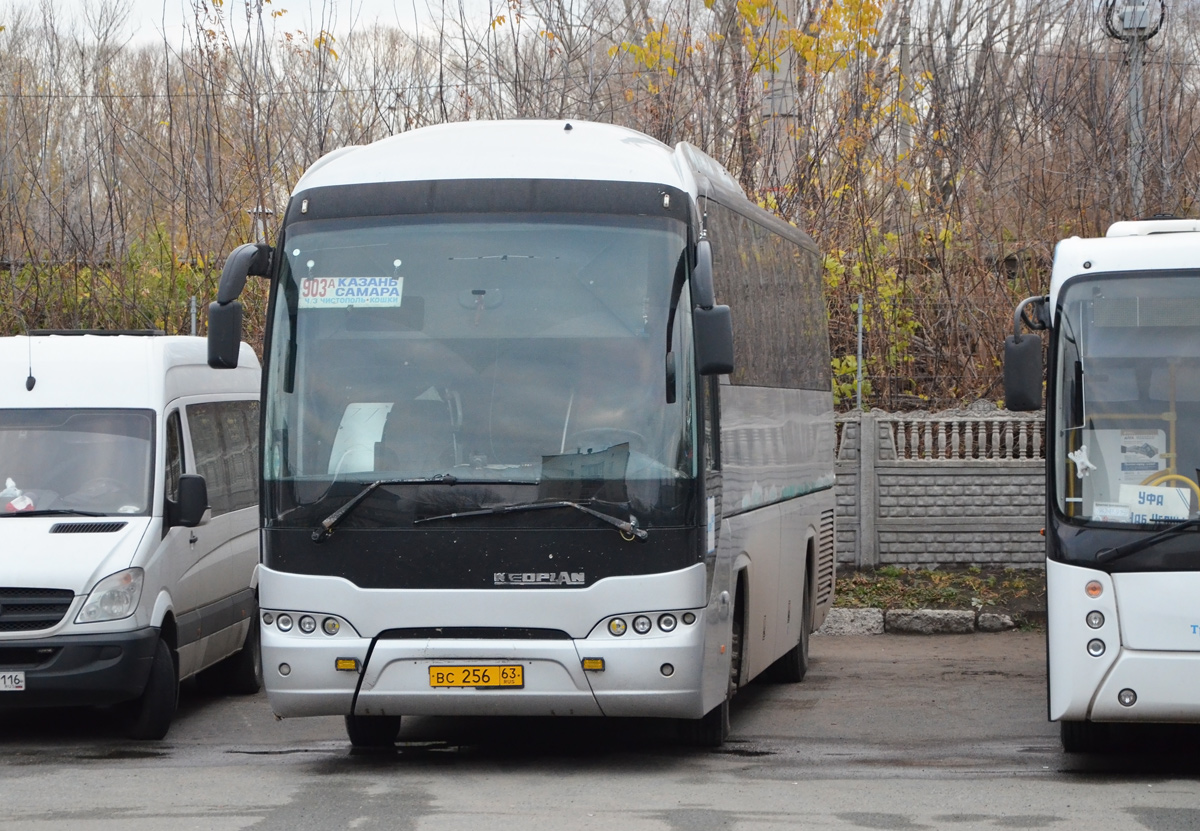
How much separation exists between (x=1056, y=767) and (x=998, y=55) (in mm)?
18812

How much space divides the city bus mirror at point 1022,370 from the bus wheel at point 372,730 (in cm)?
392

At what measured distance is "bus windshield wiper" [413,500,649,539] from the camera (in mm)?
8102

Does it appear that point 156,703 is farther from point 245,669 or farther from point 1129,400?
point 1129,400

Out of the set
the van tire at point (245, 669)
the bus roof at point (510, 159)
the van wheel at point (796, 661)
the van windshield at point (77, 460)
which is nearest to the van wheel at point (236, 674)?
the van tire at point (245, 669)

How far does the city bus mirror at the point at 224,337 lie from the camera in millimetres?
8452

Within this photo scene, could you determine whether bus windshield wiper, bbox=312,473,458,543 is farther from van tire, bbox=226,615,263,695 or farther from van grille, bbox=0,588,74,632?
van tire, bbox=226,615,263,695

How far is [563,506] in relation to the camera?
8.12m

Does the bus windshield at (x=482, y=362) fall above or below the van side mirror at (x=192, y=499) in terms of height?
above

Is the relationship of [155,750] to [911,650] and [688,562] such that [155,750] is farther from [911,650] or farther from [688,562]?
[911,650]

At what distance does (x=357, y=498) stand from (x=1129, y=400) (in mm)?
3853

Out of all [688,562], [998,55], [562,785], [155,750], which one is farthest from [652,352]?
[998,55]

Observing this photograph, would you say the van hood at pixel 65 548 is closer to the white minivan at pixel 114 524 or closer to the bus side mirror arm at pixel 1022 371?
the white minivan at pixel 114 524

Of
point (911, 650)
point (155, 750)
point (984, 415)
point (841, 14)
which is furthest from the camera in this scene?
point (841, 14)

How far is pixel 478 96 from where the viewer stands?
70.7 feet
